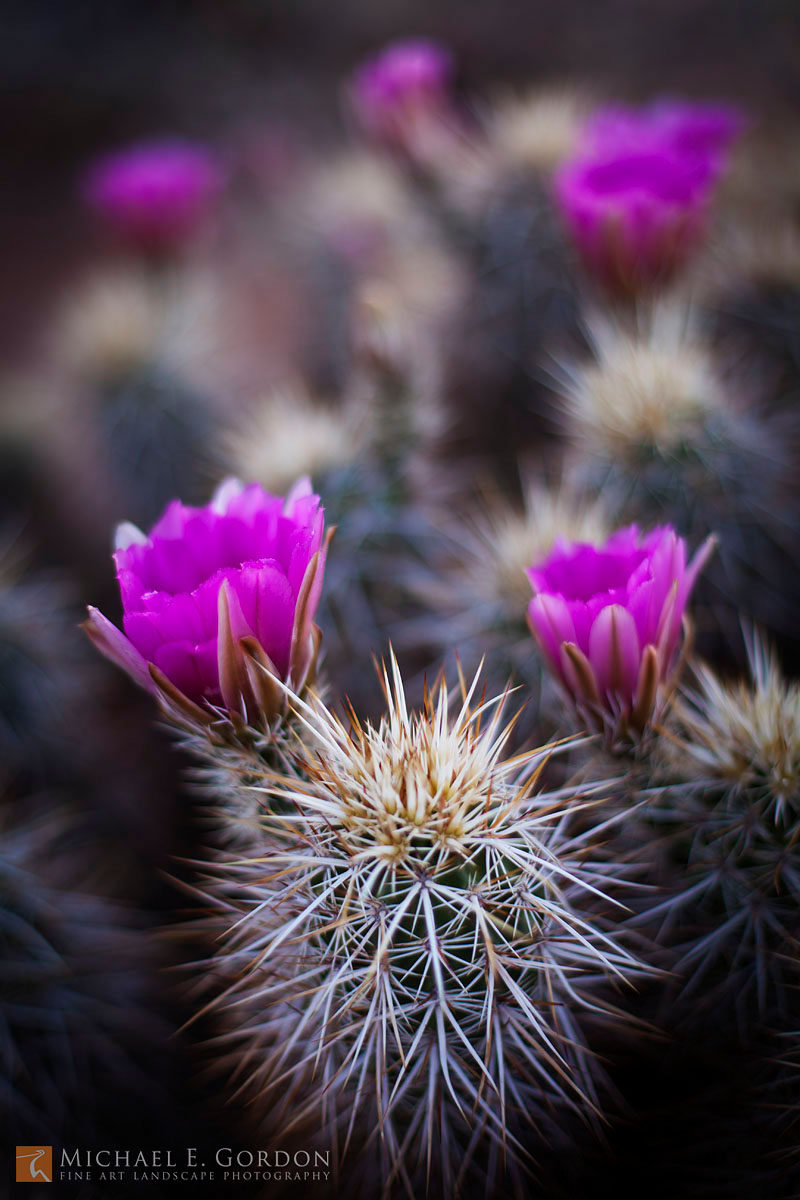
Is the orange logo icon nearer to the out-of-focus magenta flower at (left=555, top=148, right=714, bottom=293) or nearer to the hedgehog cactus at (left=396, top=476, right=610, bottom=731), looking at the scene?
the hedgehog cactus at (left=396, top=476, right=610, bottom=731)

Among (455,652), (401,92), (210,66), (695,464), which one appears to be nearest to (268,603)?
(455,652)

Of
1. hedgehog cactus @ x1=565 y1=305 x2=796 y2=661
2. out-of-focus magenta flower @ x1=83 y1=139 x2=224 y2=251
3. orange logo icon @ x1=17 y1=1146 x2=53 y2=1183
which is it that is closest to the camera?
orange logo icon @ x1=17 y1=1146 x2=53 y2=1183

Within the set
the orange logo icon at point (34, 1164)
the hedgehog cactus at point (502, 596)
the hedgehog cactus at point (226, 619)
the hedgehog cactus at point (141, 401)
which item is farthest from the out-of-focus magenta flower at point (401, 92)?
the orange logo icon at point (34, 1164)

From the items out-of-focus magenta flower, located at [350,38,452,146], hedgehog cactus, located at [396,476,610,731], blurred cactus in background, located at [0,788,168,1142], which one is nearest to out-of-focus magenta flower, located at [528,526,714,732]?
hedgehog cactus, located at [396,476,610,731]

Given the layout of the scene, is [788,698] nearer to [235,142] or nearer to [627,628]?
[627,628]

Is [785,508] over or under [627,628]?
over

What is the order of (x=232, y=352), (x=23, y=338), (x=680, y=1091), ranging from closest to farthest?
(x=680, y=1091)
(x=232, y=352)
(x=23, y=338)

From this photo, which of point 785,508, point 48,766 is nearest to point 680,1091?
point 785,508
